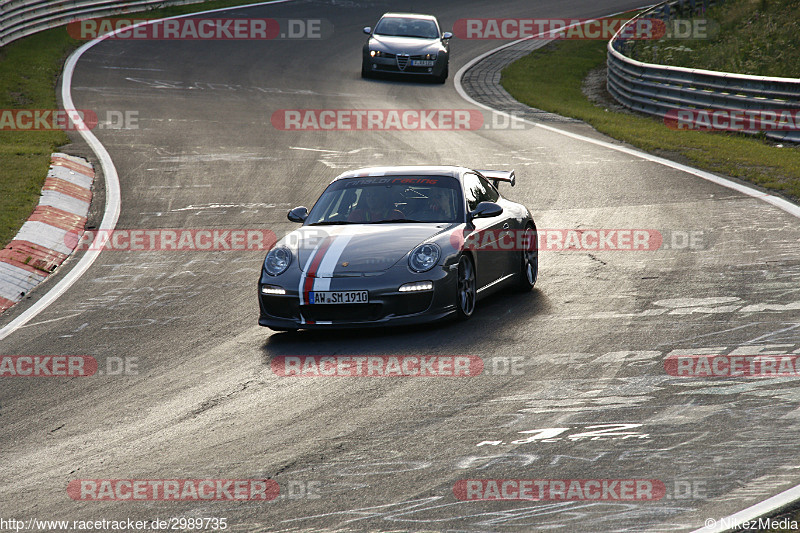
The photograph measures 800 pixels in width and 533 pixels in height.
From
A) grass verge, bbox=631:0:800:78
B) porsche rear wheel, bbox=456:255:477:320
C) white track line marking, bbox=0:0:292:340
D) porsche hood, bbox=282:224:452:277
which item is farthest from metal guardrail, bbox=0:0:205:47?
porsche rear wheel, bbox=456:255:477:320

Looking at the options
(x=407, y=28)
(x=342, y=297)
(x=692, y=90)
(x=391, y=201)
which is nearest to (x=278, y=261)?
(x=342, y=297)

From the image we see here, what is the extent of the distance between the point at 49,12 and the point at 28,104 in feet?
33.0

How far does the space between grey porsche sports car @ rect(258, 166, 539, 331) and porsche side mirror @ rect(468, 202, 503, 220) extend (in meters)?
0.01

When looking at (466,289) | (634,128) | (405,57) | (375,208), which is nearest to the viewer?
(466,289)

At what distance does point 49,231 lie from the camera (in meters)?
12.6

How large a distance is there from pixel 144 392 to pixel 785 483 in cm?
434

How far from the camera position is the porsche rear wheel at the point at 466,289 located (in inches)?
351

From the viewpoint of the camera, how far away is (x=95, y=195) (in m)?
14.8

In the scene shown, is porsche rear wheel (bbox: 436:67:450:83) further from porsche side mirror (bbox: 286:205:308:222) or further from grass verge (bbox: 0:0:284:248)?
porsche side mirror (bbox: 286:205:308:222)

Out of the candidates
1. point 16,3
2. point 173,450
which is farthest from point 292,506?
point 16,3

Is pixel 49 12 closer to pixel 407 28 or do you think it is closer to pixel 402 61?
pixel 407 28

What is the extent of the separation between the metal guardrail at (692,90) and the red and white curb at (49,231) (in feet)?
36.4

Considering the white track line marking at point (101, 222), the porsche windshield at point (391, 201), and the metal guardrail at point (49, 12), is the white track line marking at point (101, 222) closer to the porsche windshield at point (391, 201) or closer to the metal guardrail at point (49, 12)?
the metal guardrail at point (49, 12)

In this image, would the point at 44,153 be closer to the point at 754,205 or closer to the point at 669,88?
the point at 754,205
